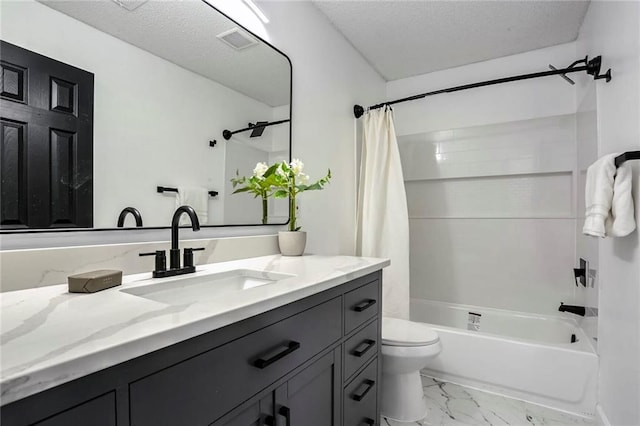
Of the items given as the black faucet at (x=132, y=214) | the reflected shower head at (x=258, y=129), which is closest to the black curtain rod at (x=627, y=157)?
the reflected shower head at (x=258, y=129)

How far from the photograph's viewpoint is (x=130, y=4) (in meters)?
1.17

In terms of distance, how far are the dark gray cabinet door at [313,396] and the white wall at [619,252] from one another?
1.16 meters

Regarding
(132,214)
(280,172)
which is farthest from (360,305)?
(132,214)

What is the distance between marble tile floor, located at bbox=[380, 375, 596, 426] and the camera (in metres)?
1.79

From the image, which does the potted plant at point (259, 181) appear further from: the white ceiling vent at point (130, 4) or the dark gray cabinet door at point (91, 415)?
the dark gray cabinet door at point (91, 415)

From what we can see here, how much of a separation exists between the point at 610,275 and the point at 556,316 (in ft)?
3.57

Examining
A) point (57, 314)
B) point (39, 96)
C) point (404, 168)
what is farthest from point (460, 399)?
point (39, 96)

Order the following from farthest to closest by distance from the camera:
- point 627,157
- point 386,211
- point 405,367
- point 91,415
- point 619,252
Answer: point 386,211
point 405,367
point 619,252
point 627,157
point 91,415

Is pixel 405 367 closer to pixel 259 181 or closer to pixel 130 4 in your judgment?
pixel 259 181

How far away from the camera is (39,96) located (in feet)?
3.04

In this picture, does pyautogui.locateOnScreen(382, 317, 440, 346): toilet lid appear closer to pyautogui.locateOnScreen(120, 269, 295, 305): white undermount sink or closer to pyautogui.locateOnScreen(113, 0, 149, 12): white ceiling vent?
pyautogui.locateOnScreen(120, 269, 295, 305): white undermount sink

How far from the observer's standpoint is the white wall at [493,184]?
8.47 feet

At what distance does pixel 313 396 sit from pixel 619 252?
149cm

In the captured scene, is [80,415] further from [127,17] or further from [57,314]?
[127,17]
